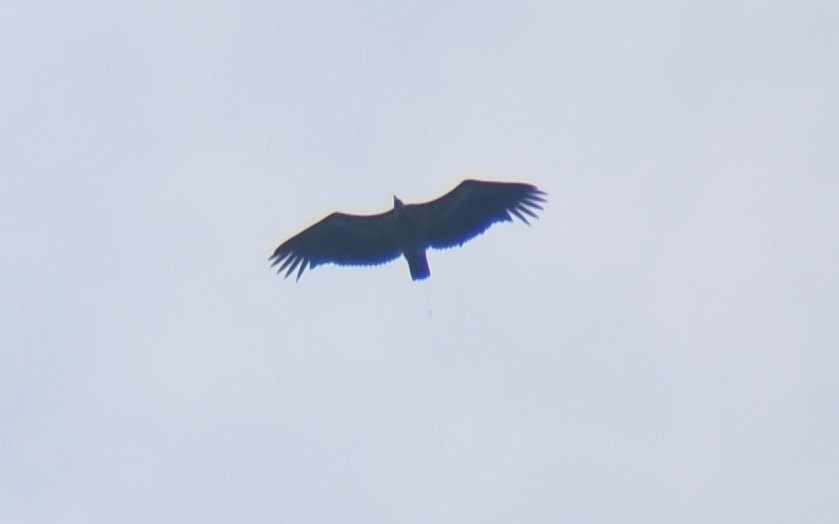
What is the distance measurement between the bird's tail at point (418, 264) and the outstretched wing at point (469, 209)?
0.35 m

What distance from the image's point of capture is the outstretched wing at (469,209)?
2459 inches

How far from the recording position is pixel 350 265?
208ft

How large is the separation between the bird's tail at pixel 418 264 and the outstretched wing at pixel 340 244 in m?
0.70

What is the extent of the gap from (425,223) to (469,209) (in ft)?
3.08

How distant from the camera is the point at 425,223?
62.7 metres

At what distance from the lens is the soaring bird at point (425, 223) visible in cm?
6244

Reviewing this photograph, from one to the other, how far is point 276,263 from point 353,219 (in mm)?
1890

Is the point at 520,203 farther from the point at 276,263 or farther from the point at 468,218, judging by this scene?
the point at 276,263

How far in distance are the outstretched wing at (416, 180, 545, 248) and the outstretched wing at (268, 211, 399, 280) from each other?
1003 mm

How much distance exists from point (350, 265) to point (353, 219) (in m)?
0.97

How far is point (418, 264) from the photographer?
62406mm

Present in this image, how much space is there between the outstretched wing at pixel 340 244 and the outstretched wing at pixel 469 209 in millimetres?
1003

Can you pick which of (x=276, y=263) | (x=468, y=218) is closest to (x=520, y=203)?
(x=468, y=218)

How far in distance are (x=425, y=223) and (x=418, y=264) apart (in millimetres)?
880
